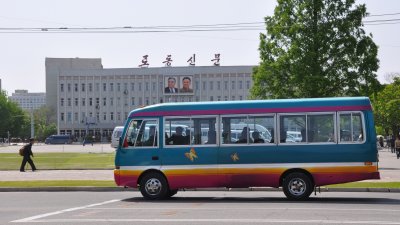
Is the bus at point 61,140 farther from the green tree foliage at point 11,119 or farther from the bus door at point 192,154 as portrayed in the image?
the bus door at point 192,154

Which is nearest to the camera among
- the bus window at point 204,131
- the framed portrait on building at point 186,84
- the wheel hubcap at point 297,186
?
the wheel hubcap at point 297,186

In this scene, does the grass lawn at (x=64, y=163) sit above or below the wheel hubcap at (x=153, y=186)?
above

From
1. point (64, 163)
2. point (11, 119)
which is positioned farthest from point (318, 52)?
point (11, 119)

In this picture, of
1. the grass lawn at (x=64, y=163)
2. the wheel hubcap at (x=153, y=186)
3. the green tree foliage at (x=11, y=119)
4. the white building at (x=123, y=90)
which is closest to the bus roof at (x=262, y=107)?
the wheel hubcap at (x=153, y=186)

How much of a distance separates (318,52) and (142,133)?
26.6m

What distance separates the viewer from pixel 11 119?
15800 cm

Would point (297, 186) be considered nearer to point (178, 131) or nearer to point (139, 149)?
point (178, 131)

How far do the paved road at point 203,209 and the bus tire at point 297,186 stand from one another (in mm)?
292

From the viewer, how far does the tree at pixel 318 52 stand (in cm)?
4531

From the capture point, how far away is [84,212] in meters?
16.7

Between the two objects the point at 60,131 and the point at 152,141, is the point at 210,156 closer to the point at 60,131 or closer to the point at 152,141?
the point at 152,141

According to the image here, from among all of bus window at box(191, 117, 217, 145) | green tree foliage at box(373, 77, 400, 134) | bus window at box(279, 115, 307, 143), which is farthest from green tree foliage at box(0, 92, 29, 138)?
bus window at box(279, 115, 307, 143)

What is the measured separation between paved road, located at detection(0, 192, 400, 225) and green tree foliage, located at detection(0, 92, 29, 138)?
446ft

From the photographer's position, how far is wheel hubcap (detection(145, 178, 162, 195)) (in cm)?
2047
